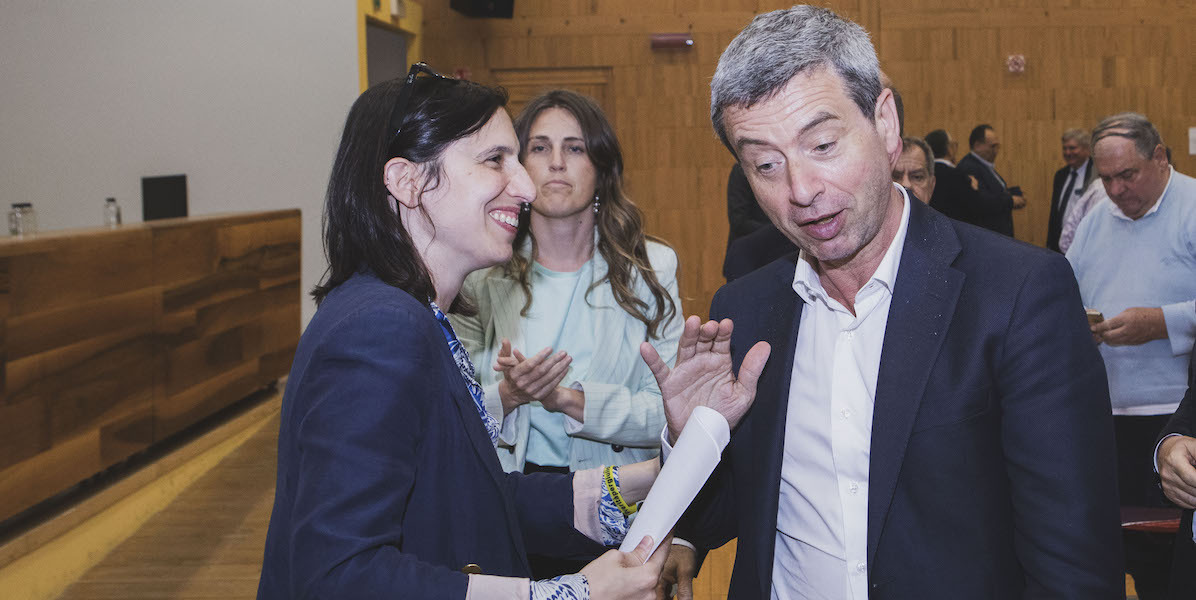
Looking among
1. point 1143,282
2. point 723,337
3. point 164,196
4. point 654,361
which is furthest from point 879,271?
point 164,196

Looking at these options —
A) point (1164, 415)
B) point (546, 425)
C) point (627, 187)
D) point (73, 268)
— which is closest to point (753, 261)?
point (627, 187)

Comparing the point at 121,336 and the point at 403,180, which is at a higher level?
the point at 403,180

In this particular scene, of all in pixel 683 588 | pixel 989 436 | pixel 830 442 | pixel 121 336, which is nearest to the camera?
pixel 989 436

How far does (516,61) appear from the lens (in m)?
8.87

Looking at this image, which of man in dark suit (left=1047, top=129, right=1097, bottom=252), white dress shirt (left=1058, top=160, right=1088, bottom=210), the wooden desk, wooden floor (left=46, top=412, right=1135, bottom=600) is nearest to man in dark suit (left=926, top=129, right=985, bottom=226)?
white dress shirt (left=1058, top=160, right=1088, bottom=210)

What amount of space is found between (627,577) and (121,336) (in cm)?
400

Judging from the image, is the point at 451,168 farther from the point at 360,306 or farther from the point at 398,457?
the point at 398,457

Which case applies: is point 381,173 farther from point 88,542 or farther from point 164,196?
point 164,196

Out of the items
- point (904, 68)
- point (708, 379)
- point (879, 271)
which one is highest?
point (904, 68)

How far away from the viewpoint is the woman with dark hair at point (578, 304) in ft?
7.23

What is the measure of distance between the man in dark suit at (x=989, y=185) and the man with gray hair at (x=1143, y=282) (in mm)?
2712

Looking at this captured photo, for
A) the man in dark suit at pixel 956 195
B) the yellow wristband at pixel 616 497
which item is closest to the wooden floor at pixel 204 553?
the yellow wristband at pixel 616 497

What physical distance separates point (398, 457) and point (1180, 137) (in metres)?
9.36

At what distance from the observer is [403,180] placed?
55.0 inches
